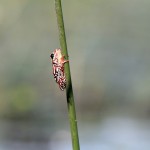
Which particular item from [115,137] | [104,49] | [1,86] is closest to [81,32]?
[104,49]

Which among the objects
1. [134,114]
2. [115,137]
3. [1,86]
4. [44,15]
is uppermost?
[44,15]

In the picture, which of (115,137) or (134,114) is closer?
(115,137)

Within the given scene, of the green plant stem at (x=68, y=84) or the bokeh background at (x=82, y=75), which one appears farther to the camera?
the bokeh background at (x=82, y=75)

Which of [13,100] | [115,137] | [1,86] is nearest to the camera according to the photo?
[115,137]

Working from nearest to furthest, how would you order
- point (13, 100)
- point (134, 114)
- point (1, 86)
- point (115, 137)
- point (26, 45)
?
point (115, 137)
point (134, 114)
point (13, 100)
point (1, 86)
point (26, 45)

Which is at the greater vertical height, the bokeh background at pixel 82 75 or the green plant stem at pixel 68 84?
the bokeh background at pixel 82 75

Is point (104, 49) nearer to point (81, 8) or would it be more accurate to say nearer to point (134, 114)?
point (81, 8)

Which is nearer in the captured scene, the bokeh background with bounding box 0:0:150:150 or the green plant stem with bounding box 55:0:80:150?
the green plant stem with bounding box 55:0:80:150

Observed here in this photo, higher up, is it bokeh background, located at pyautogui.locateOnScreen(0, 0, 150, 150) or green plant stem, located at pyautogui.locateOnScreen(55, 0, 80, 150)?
bokeh background, located at pyautogui.locateOnScreen(0, 0, 150, 150)
